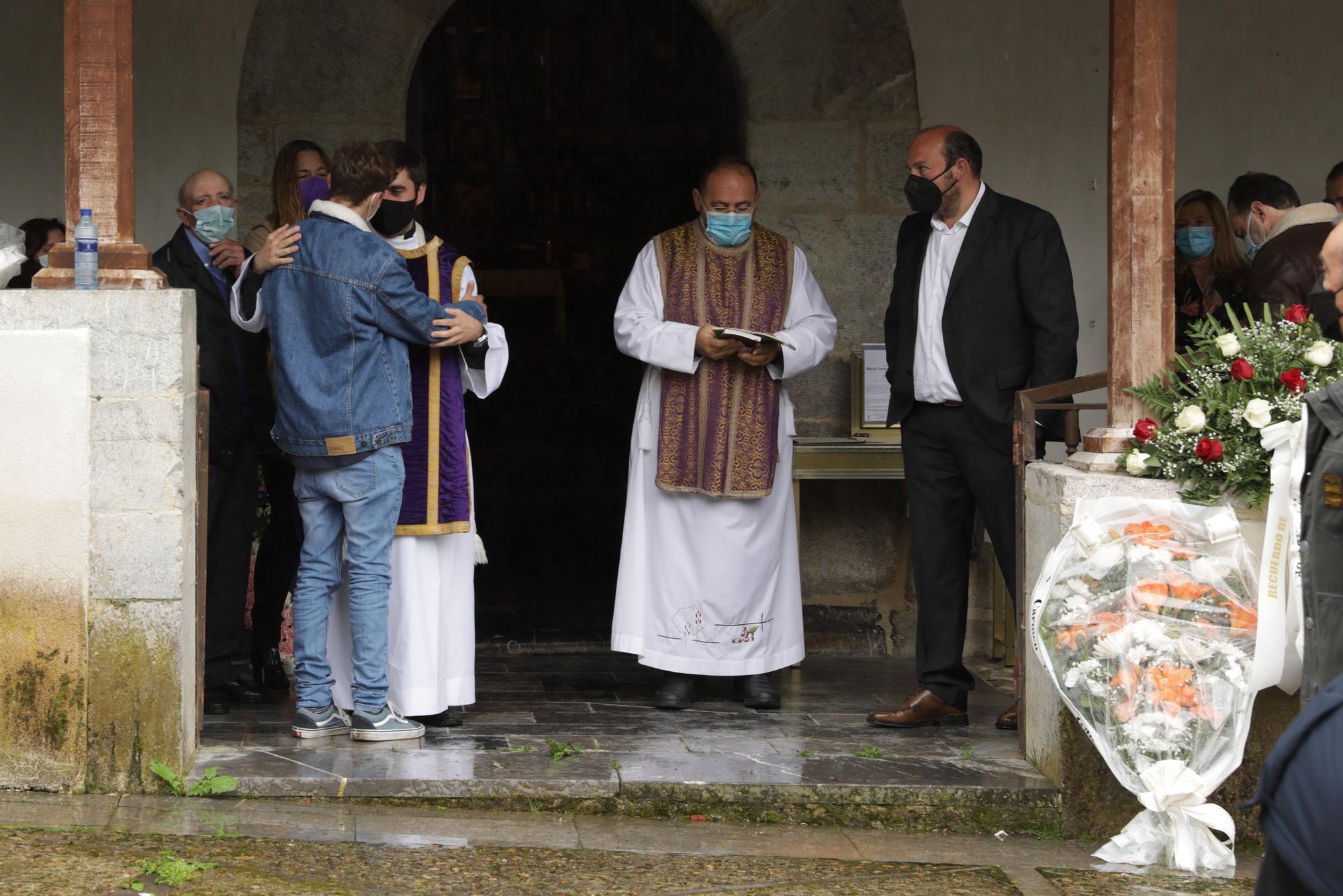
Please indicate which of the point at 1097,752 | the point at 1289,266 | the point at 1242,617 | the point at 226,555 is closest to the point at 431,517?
the point at 226,555

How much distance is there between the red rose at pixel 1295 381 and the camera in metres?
4.45

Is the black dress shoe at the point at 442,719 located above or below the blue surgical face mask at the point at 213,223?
below

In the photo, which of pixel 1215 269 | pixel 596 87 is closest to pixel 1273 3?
pixel 1215 269

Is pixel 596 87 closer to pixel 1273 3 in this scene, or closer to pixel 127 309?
pixel 1273 3

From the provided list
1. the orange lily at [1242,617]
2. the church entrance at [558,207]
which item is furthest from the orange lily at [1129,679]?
the church entrance at [558,207]

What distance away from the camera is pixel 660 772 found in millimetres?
4797

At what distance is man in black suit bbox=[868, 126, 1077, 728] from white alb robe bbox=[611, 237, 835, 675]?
0.53 meters

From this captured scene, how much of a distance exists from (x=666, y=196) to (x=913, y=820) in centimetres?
736

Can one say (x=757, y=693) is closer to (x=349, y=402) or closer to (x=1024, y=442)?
(x=1024, y=442)

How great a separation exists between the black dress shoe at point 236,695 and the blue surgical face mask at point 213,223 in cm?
146

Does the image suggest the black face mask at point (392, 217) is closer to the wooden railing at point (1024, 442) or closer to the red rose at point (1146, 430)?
the wooden railing at point (1024, 442)

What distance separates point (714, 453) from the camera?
5855 mm

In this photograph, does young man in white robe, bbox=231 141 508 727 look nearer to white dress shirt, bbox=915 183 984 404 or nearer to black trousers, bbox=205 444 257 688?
black trousers, bbox=205 444 257 688

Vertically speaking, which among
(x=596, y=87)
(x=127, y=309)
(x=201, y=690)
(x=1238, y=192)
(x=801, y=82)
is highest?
(x=596, y=87)
